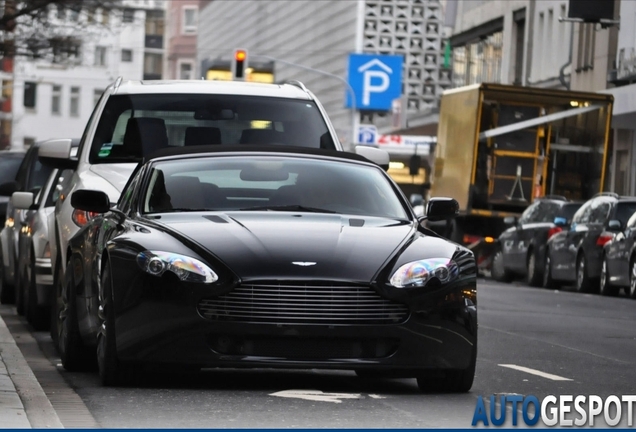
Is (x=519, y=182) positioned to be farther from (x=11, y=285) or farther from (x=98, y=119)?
(x=98, y=119)

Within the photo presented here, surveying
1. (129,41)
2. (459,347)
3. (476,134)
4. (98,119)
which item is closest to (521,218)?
(476,134)

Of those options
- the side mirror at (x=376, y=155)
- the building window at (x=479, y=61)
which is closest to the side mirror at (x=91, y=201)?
the side mirror at (x=376, y=155)

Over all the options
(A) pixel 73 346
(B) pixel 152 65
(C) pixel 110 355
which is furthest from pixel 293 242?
(B) pixel 152 65

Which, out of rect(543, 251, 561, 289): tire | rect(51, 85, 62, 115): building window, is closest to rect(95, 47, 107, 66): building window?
rect(51, 85, 62, 115): building window

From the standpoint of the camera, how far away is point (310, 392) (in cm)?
981

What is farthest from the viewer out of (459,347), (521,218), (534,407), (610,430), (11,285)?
(521,218)

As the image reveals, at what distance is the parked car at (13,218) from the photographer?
19438mm

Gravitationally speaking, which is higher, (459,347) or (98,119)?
(98,119)

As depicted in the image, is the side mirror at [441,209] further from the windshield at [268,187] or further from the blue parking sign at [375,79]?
the blue parking sign at [375,79]

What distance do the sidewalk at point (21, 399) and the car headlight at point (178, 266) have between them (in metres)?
0.84

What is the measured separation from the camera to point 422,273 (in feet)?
31.8

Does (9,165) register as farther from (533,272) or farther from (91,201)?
(91,201)

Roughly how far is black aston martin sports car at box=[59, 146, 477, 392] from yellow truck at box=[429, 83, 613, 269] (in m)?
24.3

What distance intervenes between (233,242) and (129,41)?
119642mm
